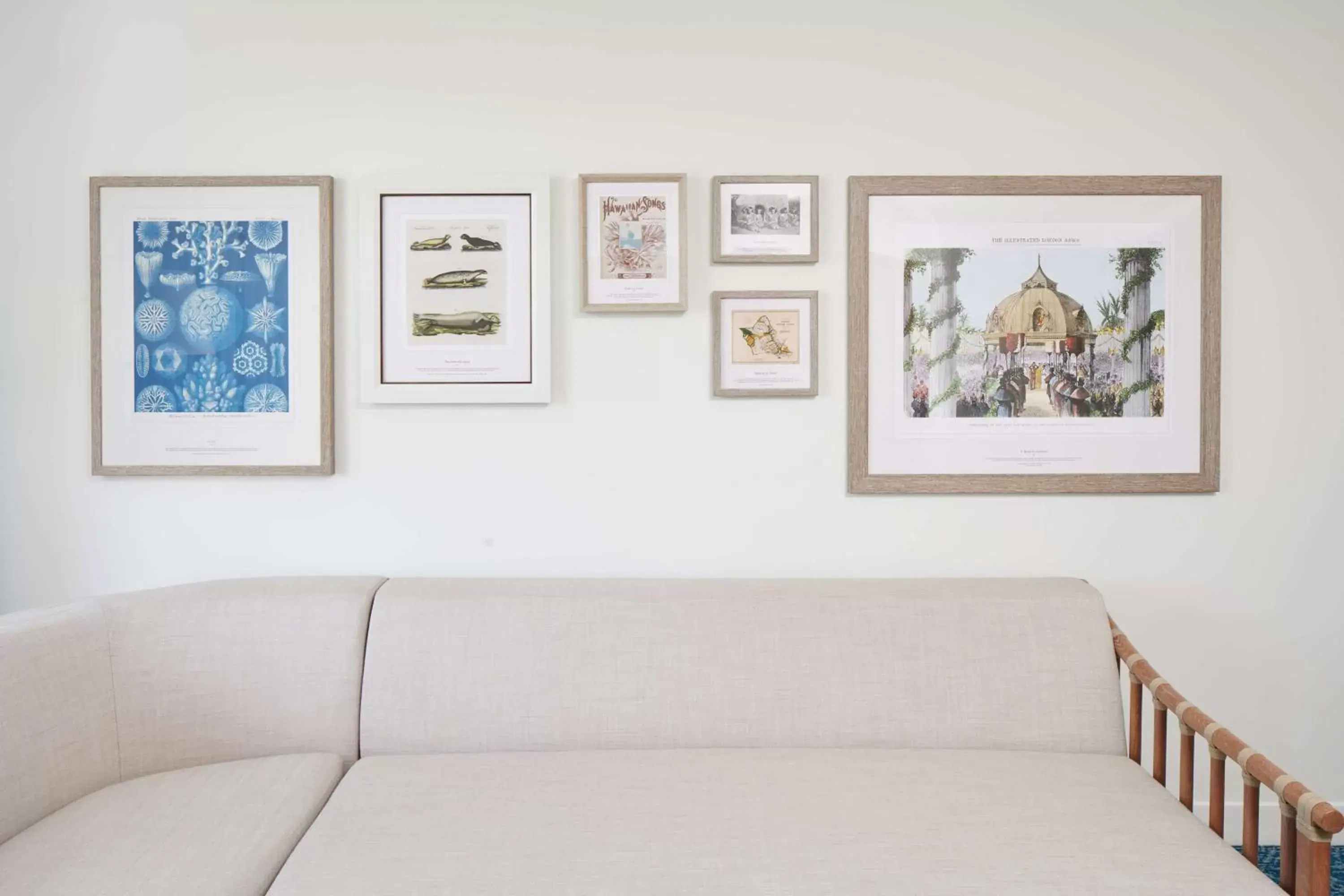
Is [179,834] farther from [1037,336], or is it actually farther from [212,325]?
[1037,336]

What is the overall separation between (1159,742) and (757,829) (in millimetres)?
1009

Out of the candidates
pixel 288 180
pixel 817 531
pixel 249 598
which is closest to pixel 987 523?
pixel 817 531

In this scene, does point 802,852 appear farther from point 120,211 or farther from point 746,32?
point 120,211

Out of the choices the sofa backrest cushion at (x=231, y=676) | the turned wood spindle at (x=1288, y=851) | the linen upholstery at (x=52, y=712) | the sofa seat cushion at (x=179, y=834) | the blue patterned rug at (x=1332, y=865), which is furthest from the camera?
the blue patterned rug at (x=1332, y=865)

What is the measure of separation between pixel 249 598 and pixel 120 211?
3.66ft

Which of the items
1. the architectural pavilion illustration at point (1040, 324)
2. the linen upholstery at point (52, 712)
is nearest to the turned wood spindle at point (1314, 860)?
the architectural pavilion illustration at point (1040, 324)

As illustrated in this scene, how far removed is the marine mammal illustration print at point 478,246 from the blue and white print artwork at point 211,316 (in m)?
0.48

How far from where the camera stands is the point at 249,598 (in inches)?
77.8

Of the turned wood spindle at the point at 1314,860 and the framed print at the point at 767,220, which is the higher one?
the framed print at the point at 767,220

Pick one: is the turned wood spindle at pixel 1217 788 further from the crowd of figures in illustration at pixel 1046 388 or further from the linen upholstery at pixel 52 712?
the linen upholstery at pixel 52 712

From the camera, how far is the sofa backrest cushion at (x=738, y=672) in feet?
6.29

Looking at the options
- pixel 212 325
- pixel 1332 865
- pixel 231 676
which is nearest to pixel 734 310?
pixel 212 325

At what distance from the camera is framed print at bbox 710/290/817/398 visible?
2.21m

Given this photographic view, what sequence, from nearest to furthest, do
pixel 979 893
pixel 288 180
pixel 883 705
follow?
pixel 979 893, pixel 883 705, pixel 288 180
